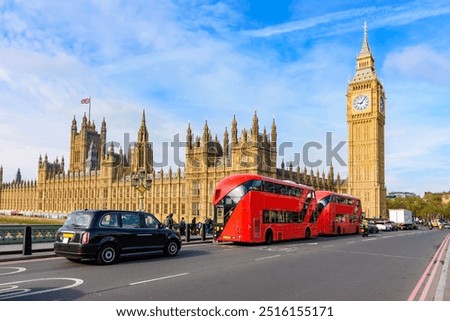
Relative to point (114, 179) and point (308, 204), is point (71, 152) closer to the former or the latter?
point (114, 179)

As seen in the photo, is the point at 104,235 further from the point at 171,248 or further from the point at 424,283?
the point at 424,283

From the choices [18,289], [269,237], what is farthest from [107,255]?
[269,237]

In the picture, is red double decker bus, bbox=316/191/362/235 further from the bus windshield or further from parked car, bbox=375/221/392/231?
parked car, bbox=375/221/392/231

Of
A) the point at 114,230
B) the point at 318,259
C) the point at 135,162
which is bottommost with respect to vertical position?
the point at 318,259

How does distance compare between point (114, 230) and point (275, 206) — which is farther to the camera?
point (275, 206)

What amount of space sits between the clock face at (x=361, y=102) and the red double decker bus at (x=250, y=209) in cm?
8660

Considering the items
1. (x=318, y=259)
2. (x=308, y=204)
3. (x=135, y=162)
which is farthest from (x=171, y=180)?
(x=318, y=259)

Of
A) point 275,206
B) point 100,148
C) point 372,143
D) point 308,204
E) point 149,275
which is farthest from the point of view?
point 100,148

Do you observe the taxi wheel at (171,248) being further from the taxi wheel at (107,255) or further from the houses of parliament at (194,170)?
the houses of parliament at (194,170)

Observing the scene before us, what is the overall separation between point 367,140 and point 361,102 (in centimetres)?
975

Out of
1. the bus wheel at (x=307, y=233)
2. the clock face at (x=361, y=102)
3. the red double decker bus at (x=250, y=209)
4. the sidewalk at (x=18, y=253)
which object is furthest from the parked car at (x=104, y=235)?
the clock face at (x=361, y=102)

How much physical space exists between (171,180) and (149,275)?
67.6 metres

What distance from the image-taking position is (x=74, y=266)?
13.6 m

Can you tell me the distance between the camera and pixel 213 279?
36.3 ft
